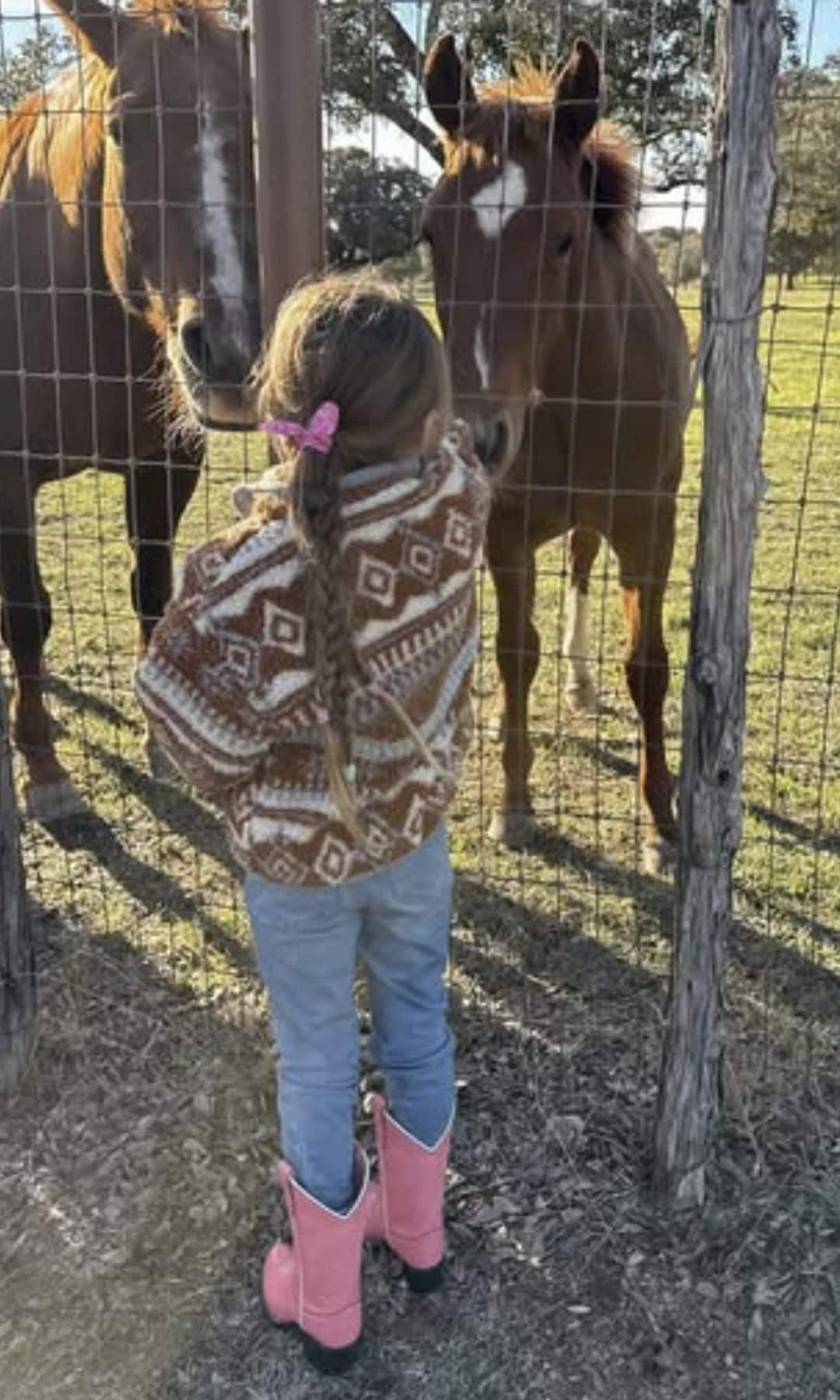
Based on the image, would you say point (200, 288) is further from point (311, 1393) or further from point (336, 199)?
point (311, 1393)

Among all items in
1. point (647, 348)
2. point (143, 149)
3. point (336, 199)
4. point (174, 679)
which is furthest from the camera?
point (336, 199)

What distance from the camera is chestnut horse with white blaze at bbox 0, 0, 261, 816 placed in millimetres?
3193

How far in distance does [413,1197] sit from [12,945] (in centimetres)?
109

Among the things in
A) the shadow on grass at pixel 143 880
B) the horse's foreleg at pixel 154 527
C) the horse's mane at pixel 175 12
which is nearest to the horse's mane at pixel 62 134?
the horse's mane at pixel 175 12

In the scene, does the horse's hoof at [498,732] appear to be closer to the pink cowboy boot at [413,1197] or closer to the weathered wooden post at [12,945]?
the weathered wooden post at [12,945]

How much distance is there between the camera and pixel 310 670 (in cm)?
198

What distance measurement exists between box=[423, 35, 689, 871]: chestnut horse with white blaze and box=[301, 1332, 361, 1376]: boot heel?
1.85 meters

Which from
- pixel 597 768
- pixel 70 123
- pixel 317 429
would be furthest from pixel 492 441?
pixel 70 123

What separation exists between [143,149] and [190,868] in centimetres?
→ 202

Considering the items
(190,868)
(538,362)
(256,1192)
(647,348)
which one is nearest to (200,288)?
(538,362)

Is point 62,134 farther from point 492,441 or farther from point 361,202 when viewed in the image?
point 492,441

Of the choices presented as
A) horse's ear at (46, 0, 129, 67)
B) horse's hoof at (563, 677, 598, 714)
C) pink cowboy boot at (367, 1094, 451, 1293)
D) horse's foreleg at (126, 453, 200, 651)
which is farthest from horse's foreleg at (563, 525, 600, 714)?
pink cowboy boot at (367, 1094, 451, 1293)

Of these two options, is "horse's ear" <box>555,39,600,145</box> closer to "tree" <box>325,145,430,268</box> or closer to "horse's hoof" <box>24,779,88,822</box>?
"tree" <box>325,145,430,268</box>

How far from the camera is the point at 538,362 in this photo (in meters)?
3.38
